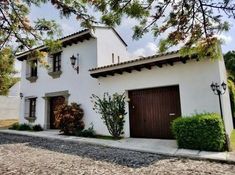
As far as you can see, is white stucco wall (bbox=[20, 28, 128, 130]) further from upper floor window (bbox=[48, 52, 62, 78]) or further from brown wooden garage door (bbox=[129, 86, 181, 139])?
brown wooden garage door (bbox=[129, 86, 181, 139])

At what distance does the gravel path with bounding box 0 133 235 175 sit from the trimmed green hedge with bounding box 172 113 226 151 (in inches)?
46.8

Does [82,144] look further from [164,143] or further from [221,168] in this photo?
[221,168]

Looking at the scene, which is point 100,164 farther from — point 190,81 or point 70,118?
point 70,118

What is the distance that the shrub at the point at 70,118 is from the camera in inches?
473

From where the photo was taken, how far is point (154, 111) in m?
10.2

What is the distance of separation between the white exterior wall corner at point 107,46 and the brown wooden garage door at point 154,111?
3.36 meters

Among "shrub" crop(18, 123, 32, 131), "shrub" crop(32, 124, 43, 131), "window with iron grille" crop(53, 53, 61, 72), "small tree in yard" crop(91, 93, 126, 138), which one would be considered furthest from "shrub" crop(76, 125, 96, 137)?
"shrub" crop(18, 123, 32, 131)

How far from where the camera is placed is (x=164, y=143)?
28.8ft

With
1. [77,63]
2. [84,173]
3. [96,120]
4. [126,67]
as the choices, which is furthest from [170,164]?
[77,63]

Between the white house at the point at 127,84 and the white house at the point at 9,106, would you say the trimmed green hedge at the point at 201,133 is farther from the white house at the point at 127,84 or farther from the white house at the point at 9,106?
the white house at the point at 9,106

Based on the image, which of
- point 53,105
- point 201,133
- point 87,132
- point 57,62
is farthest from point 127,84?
point 53,105

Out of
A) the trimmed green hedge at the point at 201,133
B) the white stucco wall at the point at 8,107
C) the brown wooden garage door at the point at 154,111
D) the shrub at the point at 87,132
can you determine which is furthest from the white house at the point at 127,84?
the white stucco wall at the point at 8,107

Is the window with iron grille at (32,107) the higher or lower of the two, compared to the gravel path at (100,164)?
higher

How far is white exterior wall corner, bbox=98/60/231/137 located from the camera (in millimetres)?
8742
